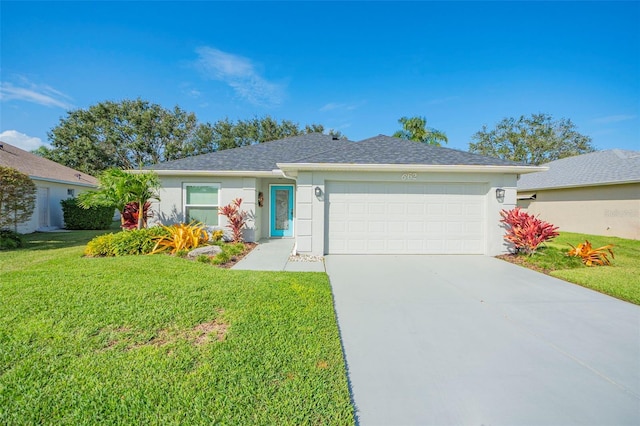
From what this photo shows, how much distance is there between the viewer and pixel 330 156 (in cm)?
803

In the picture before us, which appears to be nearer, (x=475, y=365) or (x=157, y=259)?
(x=475, y=365)

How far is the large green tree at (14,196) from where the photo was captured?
8.27m

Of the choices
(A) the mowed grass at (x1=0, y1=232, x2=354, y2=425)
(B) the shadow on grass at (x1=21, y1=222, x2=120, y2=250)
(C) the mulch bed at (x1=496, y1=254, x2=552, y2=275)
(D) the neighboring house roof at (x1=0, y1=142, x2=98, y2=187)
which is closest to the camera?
(A) the mowed grass at (x1=0, y1=232, x2=354, y2=425)

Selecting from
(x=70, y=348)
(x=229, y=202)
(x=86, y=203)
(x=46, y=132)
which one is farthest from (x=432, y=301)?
(x=46, y=132)

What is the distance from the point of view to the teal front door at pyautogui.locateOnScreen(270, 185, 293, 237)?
10.9m

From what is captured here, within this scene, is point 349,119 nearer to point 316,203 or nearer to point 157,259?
point 316,203

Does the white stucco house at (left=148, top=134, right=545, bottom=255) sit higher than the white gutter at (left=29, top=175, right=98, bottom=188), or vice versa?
the white gutter at (left=29, top=175, right=98, bottom=188)

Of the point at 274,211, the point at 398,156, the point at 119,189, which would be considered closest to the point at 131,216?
the point at 119,189

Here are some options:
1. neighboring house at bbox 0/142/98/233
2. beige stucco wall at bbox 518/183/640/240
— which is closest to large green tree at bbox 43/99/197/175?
neighboring house at bbox 0/142/98/233

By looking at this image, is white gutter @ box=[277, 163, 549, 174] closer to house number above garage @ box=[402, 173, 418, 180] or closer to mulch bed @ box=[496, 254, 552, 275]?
house number above garage @ box=[402, 173, 418, 180]

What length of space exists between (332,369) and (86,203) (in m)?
9.70

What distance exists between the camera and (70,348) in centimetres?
287

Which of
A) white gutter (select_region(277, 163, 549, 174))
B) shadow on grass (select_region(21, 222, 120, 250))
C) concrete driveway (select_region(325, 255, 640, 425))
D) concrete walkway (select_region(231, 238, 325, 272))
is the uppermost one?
white gutter (select_region(277, 163, 549, 174))

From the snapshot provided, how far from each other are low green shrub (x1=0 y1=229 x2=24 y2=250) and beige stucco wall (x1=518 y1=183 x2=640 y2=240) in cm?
2362
